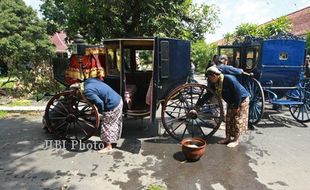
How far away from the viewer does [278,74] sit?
7570mm

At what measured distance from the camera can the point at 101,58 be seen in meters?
6.60

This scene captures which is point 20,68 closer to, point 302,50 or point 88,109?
point 88,109

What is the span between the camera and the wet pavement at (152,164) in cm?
443

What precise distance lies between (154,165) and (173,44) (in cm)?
248

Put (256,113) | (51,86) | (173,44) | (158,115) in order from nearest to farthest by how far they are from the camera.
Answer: (173,44)
(256,113)
(158,115)
(51,86)

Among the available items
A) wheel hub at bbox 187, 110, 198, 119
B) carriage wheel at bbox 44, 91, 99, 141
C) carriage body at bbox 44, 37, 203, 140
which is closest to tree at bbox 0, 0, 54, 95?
carriage body at bbox 44, 37, 203, 140

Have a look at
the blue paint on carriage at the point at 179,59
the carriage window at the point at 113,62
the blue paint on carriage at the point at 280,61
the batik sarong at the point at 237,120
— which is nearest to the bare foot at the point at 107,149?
the carriage window at the point at 113,62

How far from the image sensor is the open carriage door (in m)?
5.82

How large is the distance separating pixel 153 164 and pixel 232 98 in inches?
82.2

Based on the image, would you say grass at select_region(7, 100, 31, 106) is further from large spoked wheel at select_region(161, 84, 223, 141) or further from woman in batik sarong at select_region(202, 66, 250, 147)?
woman in batik sarong at select_region(202, 66, 250, 147)

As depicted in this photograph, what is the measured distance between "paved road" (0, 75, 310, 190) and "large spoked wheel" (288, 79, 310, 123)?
93cm

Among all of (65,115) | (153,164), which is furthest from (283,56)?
(65,115)

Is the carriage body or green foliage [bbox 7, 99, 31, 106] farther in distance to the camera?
green foliage [bbox 7, 99, 31, 106]

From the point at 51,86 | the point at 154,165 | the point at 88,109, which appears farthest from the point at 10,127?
the point at 51,86
